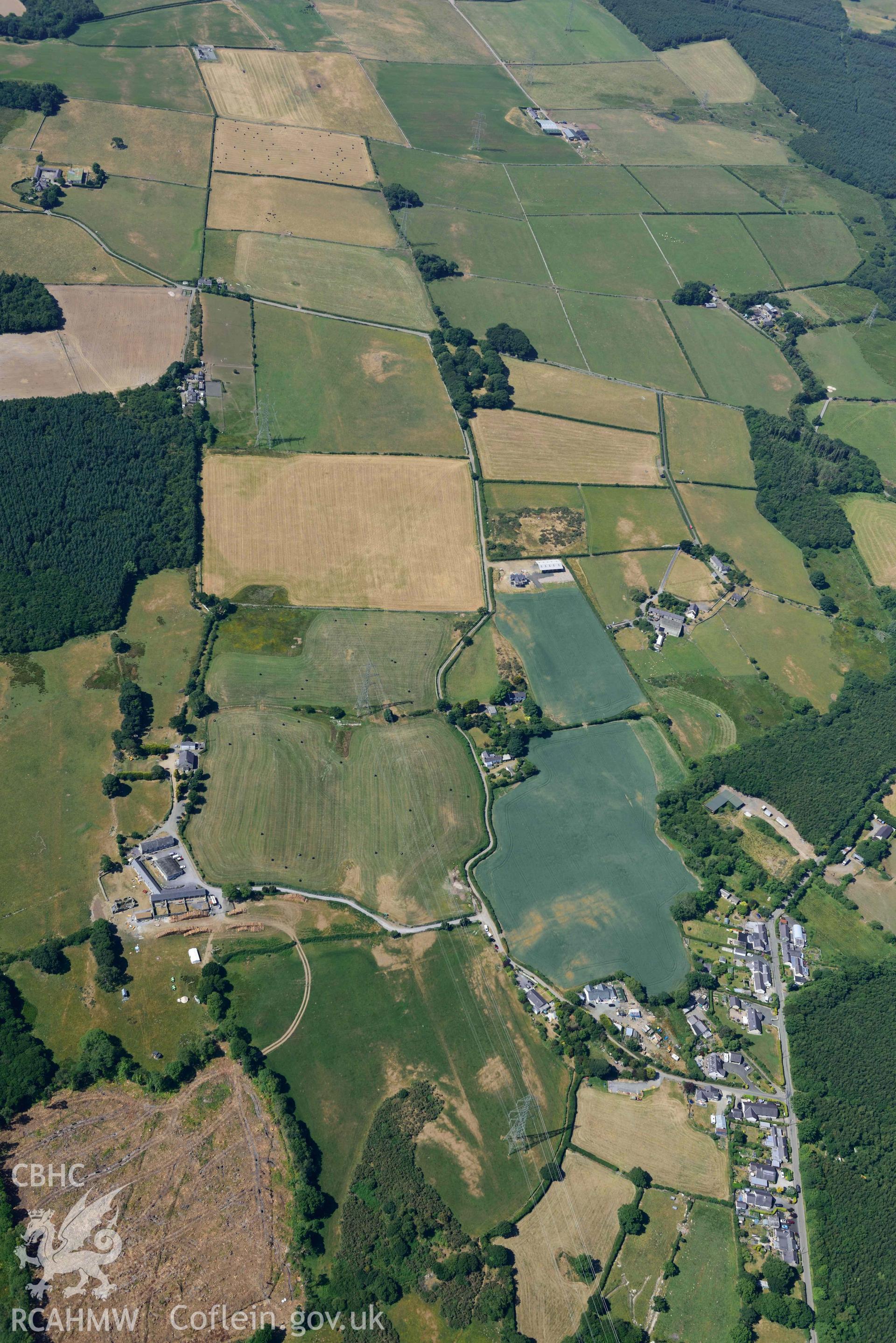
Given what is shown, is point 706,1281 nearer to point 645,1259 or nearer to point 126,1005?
point 645,1259

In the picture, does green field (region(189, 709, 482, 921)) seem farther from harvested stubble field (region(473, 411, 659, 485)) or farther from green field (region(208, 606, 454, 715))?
harvested stubble field (region(473, 411, 659, 485))

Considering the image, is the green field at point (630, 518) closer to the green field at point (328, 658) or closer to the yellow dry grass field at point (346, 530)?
the yellow dry grass field at point (346, 530)

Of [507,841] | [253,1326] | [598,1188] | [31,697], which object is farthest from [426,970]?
[31,697]

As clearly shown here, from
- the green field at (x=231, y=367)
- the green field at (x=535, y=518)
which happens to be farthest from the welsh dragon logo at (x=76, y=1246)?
the green field at (x=231, y=367)

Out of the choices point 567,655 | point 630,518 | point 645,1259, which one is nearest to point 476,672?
point 567,655

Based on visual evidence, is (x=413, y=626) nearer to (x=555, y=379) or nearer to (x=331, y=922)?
(x=331, y=922)

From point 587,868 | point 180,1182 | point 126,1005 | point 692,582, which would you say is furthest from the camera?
point 692,582

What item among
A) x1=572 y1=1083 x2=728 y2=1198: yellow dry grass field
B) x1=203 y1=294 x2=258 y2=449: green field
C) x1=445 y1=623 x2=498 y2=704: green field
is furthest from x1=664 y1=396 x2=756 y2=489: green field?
x1=572 y1=1083 x2=728 y2=1198: yellow dry grass field
